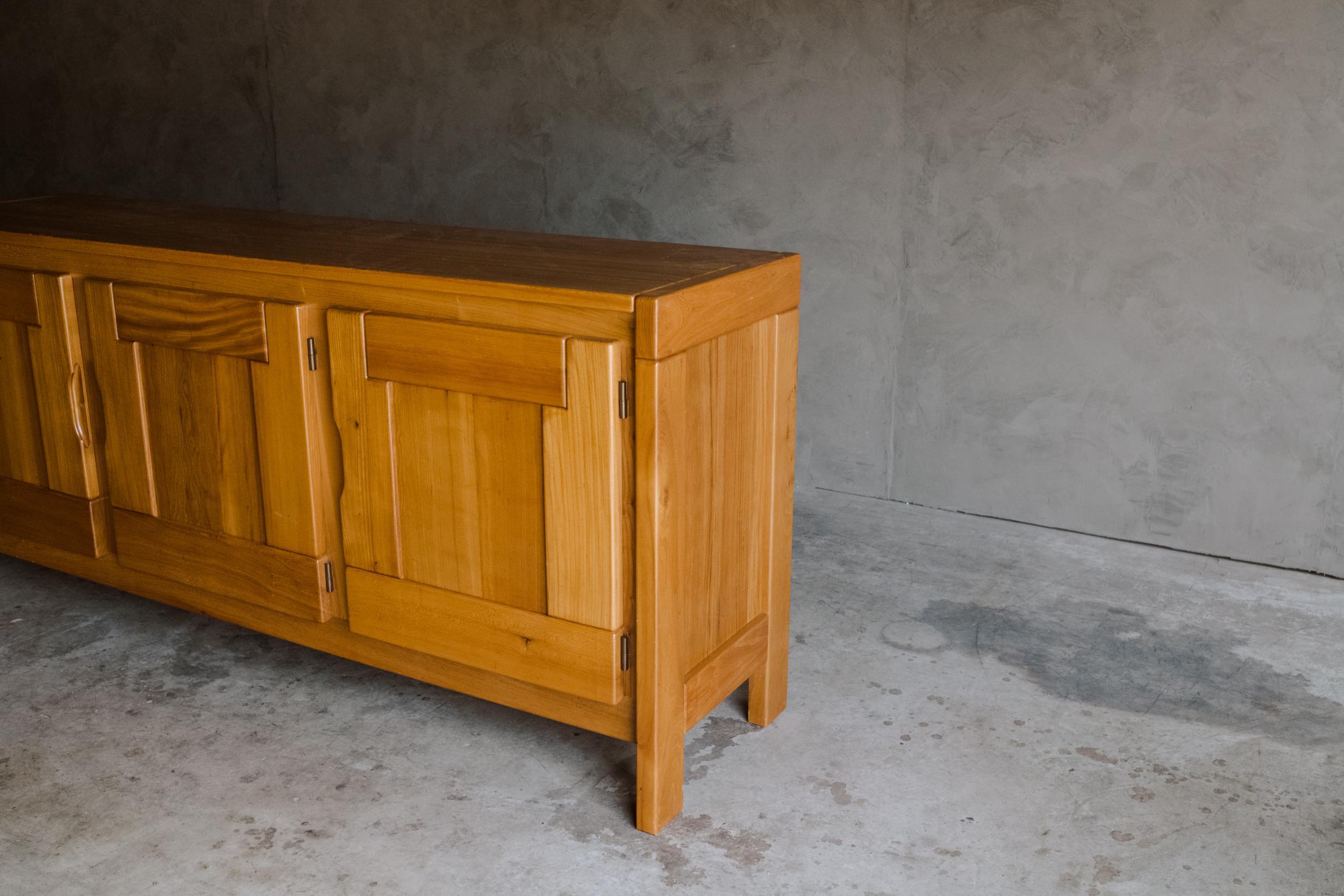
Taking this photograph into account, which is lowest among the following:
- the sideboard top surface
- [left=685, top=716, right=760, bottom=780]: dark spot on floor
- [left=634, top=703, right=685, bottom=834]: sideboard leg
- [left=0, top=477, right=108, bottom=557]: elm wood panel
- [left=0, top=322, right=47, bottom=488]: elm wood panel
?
[left=685, top=716, right=760, bottom=780]: dark spot on floor

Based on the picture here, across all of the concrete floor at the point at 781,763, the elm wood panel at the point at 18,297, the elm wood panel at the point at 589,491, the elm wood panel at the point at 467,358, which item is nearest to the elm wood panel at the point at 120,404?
the elm wood panel at the point at 18,297

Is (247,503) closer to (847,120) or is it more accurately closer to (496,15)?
(847,120)

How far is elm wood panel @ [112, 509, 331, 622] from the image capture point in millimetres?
2215

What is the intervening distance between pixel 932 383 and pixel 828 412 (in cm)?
35

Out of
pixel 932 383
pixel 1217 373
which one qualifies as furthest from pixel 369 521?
pixel 1217 373

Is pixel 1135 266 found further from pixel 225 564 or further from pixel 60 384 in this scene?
pixel 60 384

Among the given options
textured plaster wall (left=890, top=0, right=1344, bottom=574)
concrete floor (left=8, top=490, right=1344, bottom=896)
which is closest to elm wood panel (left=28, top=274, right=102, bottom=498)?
concrete floor (left=8, top=490, right=1344, bottom=896)

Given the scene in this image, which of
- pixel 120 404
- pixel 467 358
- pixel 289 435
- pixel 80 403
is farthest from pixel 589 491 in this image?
pixel 80 403

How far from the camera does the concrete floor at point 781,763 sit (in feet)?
6.14

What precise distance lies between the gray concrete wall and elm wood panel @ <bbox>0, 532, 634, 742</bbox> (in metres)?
1.73

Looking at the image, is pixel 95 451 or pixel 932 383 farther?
pixel 932 383

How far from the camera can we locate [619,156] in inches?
148

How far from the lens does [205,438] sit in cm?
226

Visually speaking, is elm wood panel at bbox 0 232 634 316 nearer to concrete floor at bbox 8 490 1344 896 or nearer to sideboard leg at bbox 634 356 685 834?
sideboard leg at bbox 634 356 685 834
